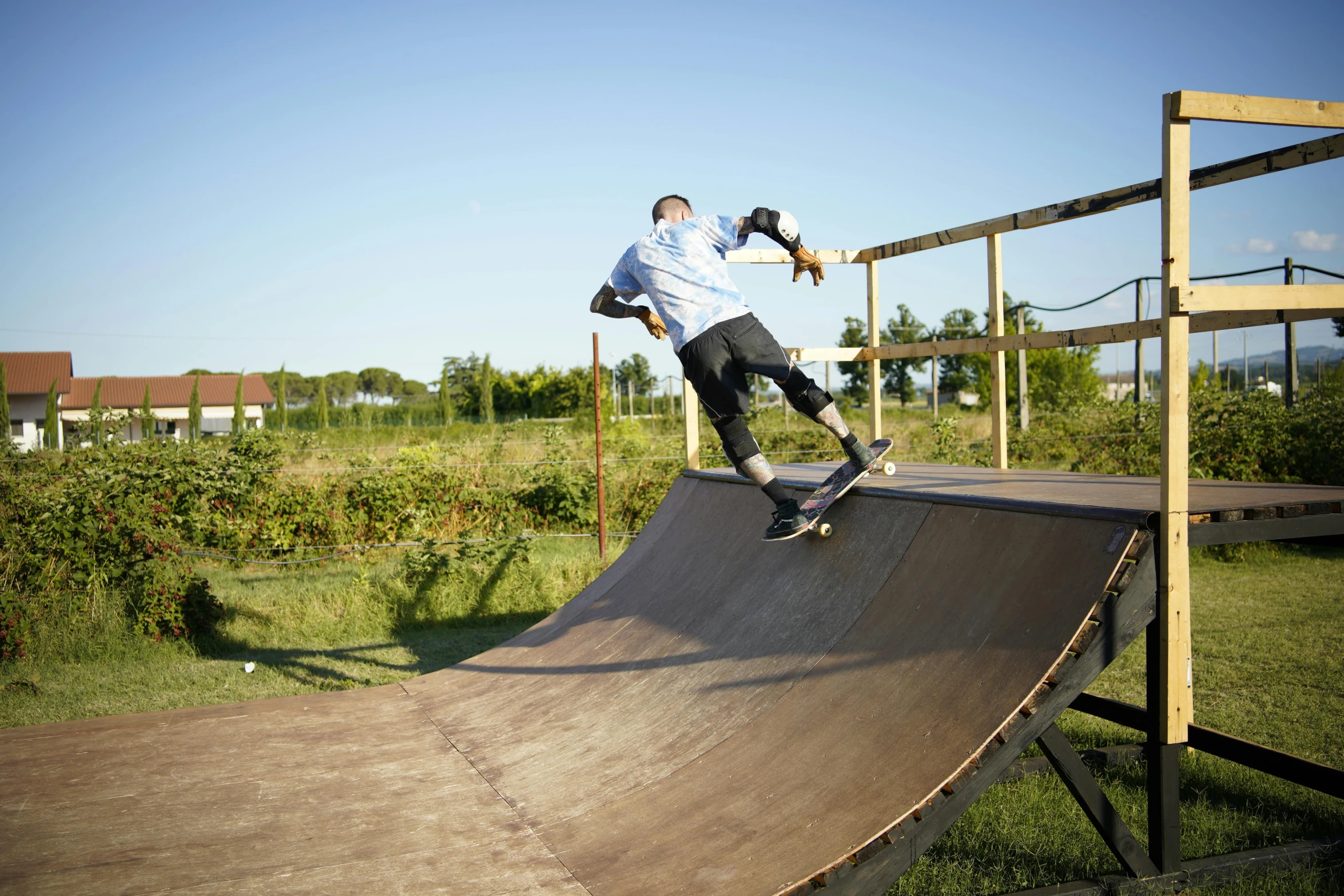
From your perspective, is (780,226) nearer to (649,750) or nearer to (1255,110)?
(1255,110)

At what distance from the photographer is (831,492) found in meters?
3.57

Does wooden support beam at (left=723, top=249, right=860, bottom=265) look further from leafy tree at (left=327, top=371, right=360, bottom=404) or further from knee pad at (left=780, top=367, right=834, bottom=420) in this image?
leafy tree at (left=327, top=371, right=360, bottom=404)

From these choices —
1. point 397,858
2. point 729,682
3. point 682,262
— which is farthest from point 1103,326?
point 397,858

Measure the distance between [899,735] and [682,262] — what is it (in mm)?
1918

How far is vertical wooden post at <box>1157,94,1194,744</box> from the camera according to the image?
7.18ft

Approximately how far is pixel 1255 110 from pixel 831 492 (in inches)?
75.2

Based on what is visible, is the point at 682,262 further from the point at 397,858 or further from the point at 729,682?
the point at 397,858

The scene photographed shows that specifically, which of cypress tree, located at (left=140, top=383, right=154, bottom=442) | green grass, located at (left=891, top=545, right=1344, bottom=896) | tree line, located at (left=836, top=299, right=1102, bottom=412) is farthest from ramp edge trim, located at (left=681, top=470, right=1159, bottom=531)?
tree line, located at (left=836, top=299, right=1102, bottom=412)

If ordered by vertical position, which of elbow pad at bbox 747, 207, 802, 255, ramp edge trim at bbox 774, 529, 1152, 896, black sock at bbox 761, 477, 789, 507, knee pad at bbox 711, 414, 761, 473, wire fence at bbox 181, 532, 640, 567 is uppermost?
elbow pad at bbox 747, 207, 802, 255

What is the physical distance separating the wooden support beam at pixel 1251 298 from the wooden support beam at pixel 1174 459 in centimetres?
3

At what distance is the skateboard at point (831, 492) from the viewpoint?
3484 millimetres

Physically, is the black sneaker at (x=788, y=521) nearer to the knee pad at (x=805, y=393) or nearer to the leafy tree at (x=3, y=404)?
the knee pad at (x=805, y=393)

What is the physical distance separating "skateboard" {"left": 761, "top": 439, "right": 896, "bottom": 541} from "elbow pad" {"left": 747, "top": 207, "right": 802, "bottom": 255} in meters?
0.90

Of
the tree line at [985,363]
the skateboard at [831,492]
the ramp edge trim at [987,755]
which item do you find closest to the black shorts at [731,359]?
the skateboard at [831,492]
